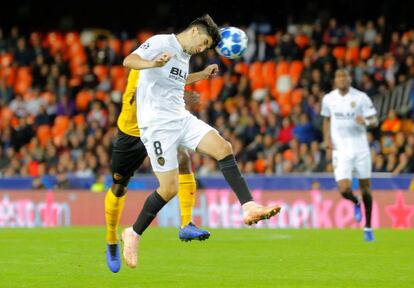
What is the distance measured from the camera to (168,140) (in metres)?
9.70

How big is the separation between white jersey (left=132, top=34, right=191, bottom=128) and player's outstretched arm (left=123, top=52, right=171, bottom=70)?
0.32 meters

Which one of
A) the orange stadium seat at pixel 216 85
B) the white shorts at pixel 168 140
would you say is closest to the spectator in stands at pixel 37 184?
the orange stadium seat at pixel 216 85

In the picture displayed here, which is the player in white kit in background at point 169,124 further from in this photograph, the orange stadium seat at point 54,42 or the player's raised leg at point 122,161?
the orange stadium seat at point 54,42

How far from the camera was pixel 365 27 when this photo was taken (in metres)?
26.6

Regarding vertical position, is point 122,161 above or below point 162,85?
A: below

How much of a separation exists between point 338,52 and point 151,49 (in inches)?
642

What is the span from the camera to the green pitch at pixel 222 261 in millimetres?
9469

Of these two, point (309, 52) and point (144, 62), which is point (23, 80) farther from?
point (144, 62)

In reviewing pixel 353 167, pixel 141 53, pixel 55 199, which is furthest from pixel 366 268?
pixel 55 199

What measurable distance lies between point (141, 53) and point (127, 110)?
1213 millimetres

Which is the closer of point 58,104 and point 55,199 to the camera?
point 55,199

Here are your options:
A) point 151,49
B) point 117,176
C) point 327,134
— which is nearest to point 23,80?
point 327,134

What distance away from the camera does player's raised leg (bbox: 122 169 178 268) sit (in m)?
9.67

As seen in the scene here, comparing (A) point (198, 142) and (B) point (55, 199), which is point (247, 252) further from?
(B) point (55, 199)
